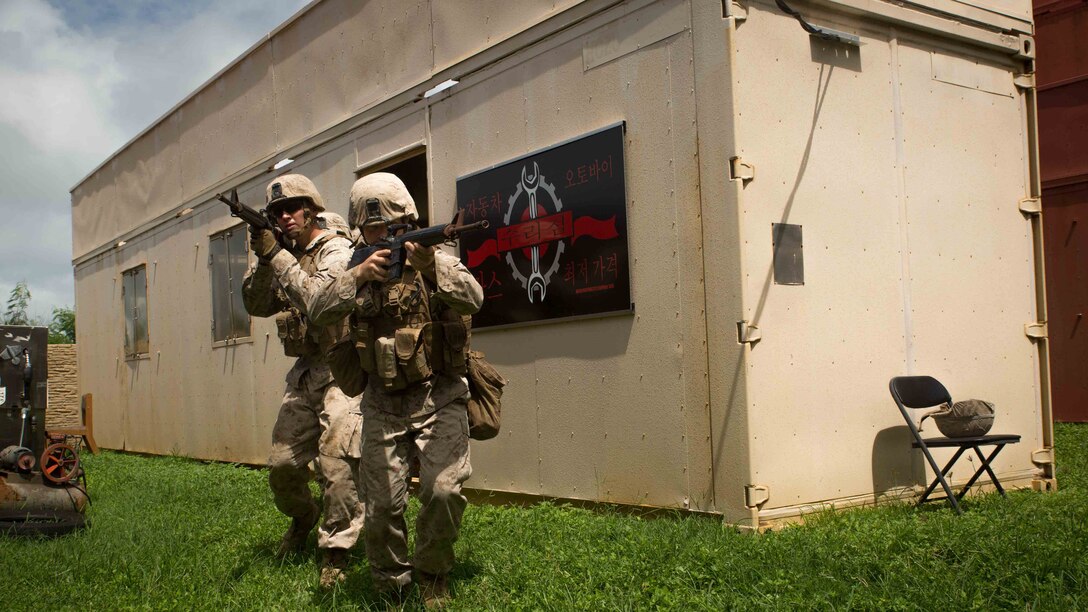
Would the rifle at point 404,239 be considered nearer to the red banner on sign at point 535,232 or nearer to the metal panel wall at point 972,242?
the red banner on sign at point 535,232

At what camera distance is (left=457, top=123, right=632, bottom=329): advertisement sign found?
21.1 ft

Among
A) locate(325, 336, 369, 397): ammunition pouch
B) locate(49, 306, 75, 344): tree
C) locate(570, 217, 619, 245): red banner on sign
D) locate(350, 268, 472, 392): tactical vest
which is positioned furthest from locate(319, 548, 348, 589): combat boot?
locate(49, 306, 75, 344): tree

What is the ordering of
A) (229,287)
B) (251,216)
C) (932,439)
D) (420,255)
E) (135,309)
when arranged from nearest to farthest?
(420,255) → (251,216) → (932,439) → (229,287) → (135,309)

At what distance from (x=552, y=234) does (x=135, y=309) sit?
33.5 feet

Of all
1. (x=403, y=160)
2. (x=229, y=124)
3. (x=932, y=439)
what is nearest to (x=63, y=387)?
(x=229, y=124)

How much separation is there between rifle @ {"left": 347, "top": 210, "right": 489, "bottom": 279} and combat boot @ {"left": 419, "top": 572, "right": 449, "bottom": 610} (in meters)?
1.39

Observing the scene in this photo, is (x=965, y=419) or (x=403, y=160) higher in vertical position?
(x=403, y=160)

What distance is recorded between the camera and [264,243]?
5.57 m

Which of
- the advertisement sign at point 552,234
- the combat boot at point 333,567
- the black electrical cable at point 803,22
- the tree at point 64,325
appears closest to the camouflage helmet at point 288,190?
the advertisement sign at point 552,234

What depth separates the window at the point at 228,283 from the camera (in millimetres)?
11523

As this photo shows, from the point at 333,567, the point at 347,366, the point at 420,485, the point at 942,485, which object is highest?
the point at 347,366

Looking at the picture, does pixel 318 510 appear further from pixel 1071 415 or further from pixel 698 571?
pixel 1071 415

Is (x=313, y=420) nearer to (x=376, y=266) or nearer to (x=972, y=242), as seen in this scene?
(x=376, y=266)

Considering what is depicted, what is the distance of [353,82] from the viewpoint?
945 cm
